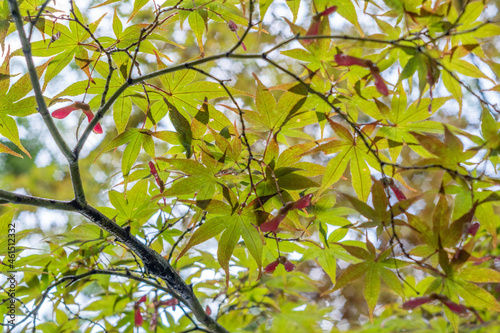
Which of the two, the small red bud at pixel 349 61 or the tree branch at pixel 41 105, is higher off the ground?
the tree branch at pixel 41 105

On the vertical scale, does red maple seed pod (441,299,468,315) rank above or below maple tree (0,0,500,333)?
below

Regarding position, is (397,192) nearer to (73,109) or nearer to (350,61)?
(350,61)

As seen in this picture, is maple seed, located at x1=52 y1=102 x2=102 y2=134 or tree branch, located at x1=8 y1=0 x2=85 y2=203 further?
maple seed, located at x1=52 y1=102 x2=102 y2=134

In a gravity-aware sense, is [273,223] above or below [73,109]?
below

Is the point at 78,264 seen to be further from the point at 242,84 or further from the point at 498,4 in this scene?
the point at 498,4

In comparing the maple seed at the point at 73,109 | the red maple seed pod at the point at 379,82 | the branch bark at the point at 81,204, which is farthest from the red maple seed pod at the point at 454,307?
the maple seed at the point at 73,109

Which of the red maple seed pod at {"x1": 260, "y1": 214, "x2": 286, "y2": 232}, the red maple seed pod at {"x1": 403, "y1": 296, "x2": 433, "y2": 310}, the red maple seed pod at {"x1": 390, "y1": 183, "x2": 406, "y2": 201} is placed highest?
the red maple seed pod at {"x1": 260, "y1": 214, "x2": 286, "y2": 232}

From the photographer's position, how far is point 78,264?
2.84 feet

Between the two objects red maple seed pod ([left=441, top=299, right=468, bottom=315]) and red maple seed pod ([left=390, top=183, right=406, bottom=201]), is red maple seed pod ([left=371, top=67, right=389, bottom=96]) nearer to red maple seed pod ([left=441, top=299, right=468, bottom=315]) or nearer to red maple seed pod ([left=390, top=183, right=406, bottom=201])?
red maple seed pod ([left=390, top=183, right=406, bottom=201])

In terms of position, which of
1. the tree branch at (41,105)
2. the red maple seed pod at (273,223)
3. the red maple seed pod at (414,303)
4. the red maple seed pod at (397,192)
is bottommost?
the red maple seed pod at (414,303)

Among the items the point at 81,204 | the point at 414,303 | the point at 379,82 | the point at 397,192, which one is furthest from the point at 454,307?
A: the point at 81,204

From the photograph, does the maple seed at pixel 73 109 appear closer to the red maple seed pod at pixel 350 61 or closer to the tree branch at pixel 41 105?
the tree branch at pixel 41 105

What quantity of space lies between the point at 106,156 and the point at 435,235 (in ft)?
8.83

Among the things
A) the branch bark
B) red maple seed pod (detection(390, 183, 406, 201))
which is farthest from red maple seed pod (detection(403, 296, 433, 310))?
the branch bark
